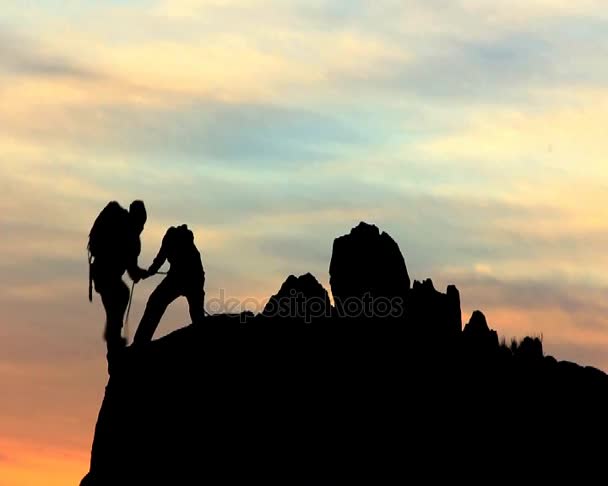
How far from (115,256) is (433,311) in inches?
496

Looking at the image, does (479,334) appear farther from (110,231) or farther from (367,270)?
(110,231)

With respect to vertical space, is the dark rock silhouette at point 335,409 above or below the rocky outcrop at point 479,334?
below

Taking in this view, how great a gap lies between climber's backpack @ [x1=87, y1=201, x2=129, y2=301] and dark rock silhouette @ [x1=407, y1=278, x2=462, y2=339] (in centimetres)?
1116

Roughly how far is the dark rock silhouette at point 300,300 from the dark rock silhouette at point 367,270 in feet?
4.49

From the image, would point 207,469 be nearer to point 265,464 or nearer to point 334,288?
point 265,464

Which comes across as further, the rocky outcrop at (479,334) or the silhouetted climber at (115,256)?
the rocky outcrop at (479,334)

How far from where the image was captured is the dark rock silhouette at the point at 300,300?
186 feet

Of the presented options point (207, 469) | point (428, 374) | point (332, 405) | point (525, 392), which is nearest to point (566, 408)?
point (525, 392)

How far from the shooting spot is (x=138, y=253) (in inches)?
2066

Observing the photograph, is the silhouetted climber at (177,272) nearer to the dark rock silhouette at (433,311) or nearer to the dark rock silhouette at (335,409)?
the dark rock silhouette at (335,409)

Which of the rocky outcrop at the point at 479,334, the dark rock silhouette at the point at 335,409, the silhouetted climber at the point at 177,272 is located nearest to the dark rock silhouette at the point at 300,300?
the dark rock silhouette at the point at 335,409

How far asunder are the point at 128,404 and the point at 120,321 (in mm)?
3204

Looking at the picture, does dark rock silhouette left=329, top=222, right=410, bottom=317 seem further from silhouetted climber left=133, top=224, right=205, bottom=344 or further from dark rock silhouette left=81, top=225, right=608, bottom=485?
silhouetted climber left=133, top=224, right=205, bottom=344

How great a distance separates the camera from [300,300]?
57594 millimetres
